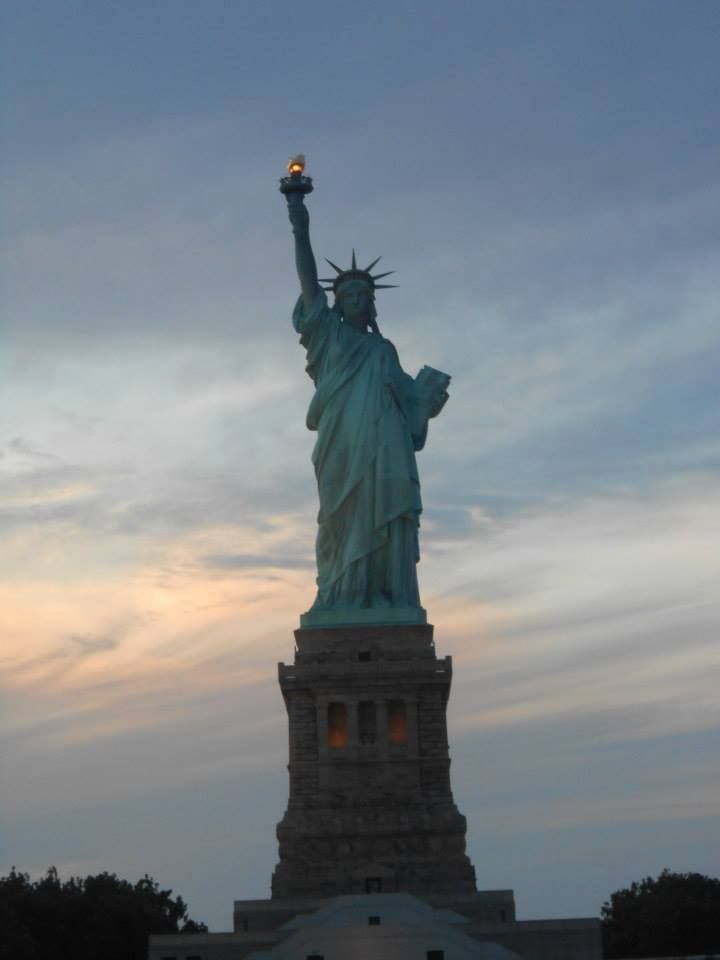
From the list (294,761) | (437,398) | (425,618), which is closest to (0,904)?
(294,761)

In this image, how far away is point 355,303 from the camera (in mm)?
60562

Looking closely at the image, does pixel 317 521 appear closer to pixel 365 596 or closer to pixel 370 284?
pixel 365 596

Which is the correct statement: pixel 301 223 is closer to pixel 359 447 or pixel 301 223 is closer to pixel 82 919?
pixel 359 447

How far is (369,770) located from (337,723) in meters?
1.64

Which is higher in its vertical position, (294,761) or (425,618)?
(425,618)

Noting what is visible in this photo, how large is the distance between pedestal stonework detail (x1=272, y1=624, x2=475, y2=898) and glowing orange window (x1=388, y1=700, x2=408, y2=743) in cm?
3

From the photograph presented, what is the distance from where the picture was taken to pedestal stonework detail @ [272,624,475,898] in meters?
54.1

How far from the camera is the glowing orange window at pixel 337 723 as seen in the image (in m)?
56.1

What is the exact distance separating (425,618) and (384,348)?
813 cm

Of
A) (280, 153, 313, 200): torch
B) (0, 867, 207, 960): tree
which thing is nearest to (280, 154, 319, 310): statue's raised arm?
(280, 153, 313, 200): torch

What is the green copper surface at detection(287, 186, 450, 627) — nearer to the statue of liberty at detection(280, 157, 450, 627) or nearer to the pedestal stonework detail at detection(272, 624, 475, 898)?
the statue of liberty at detection(280, 157, 450, 627)

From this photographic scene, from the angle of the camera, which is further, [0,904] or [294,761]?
[0,904]

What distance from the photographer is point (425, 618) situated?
5788cm

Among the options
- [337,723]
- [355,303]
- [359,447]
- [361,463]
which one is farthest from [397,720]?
[355,303]
